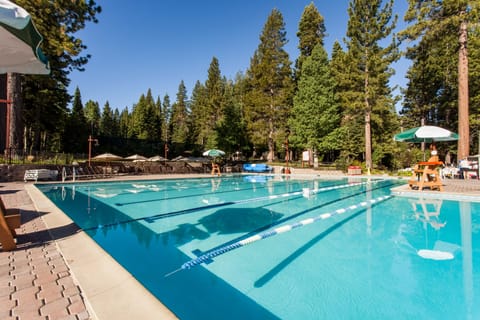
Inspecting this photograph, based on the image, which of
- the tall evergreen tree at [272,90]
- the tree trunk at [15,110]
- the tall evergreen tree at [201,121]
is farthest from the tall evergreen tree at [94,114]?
the tree trunk at [15,110]

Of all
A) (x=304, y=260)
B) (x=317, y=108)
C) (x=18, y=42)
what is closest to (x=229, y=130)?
(x=317, y=108)

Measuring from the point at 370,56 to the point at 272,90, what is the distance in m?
11.0

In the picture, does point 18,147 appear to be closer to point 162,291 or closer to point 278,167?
point 162,291

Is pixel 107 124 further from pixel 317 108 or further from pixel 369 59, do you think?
pixel 369 59

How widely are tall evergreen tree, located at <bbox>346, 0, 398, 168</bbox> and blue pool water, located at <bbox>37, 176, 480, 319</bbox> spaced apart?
50.0ft

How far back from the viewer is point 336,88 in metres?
24.6

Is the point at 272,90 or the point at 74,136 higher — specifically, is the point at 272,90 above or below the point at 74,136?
above

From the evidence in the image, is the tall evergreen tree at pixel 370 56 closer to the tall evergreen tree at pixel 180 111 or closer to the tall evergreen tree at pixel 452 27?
the tall evergreen tree at pixel 452 27

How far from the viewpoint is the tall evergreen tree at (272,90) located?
27.5 meters

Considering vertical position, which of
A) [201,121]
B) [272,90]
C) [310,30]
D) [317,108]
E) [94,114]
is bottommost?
[317,108]

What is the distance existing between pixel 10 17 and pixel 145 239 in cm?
340

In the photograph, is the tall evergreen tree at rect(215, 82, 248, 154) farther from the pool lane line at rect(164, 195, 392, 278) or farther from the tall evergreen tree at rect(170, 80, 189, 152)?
the pool lane line at rect(164, 195, 392, 278)

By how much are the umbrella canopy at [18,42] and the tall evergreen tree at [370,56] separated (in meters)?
20.5

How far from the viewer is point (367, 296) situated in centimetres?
255
